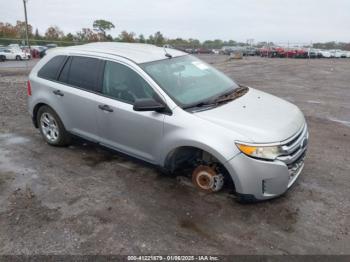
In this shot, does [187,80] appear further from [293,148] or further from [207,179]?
[293,148]

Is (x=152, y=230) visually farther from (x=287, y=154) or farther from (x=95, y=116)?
(x=95, y=116)

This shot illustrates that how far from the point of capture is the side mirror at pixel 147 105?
3885 mm

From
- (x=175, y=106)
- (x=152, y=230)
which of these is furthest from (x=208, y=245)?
(x=175, y=106)

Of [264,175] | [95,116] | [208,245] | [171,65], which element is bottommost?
[208,245]

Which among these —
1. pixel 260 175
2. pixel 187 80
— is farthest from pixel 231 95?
pixel 260 175

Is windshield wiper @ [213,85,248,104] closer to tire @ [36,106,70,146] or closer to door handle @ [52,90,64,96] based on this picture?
door handle @ [52,90,64,96]

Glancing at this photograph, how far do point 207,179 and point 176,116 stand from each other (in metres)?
0.86

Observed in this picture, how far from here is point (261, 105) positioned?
431 cm

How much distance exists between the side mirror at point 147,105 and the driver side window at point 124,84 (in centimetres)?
23

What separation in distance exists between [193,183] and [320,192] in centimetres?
160

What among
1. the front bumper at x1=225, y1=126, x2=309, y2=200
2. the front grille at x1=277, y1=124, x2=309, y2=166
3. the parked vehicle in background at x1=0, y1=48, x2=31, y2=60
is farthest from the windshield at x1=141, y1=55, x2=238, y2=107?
the parked vehicle in background at x1=0, y1=48, x2=31, y2=60

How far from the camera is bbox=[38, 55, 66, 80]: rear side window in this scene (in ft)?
17.6

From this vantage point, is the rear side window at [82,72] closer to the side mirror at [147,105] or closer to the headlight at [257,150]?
the side mirror at [147,105]

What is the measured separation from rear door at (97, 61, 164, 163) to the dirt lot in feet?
1.52
